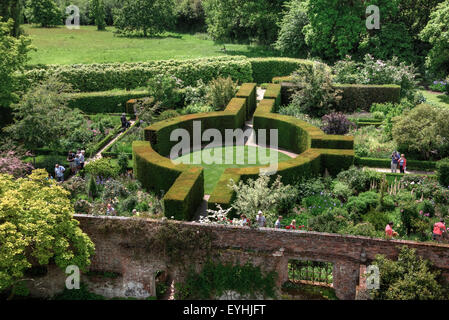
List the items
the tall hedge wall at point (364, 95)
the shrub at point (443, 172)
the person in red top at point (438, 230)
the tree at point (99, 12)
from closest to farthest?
the person in red top at point (438, 230)
the shrub at point (443, 172)
the tall hedge wall at point (364, 95)
the tree at point (99, 12)

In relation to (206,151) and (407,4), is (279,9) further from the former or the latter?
(206,151)

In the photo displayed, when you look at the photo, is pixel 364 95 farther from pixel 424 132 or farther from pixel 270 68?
pixel 270 68

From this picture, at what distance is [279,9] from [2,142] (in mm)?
35804

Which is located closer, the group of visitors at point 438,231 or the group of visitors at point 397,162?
the group of visitors at point 438,231

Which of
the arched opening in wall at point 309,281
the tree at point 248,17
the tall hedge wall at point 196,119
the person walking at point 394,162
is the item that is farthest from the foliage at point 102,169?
the tree at point 248,17

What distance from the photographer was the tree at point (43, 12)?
6856cm

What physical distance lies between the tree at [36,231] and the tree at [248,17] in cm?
3992

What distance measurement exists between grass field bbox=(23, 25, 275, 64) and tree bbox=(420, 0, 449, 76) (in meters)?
17.3

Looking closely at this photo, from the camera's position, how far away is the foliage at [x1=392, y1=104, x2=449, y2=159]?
23.6 metres

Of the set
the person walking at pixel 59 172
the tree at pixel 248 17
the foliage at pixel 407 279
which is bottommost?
the foliage at pixel 407 279

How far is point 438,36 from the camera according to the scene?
36.0 metres

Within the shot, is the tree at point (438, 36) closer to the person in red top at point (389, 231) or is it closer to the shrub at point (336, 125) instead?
the shrub at point (336, 125)

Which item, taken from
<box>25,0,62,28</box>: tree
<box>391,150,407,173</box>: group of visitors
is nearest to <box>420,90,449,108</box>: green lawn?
<box>391,150,407,173</box>: group of visitors
